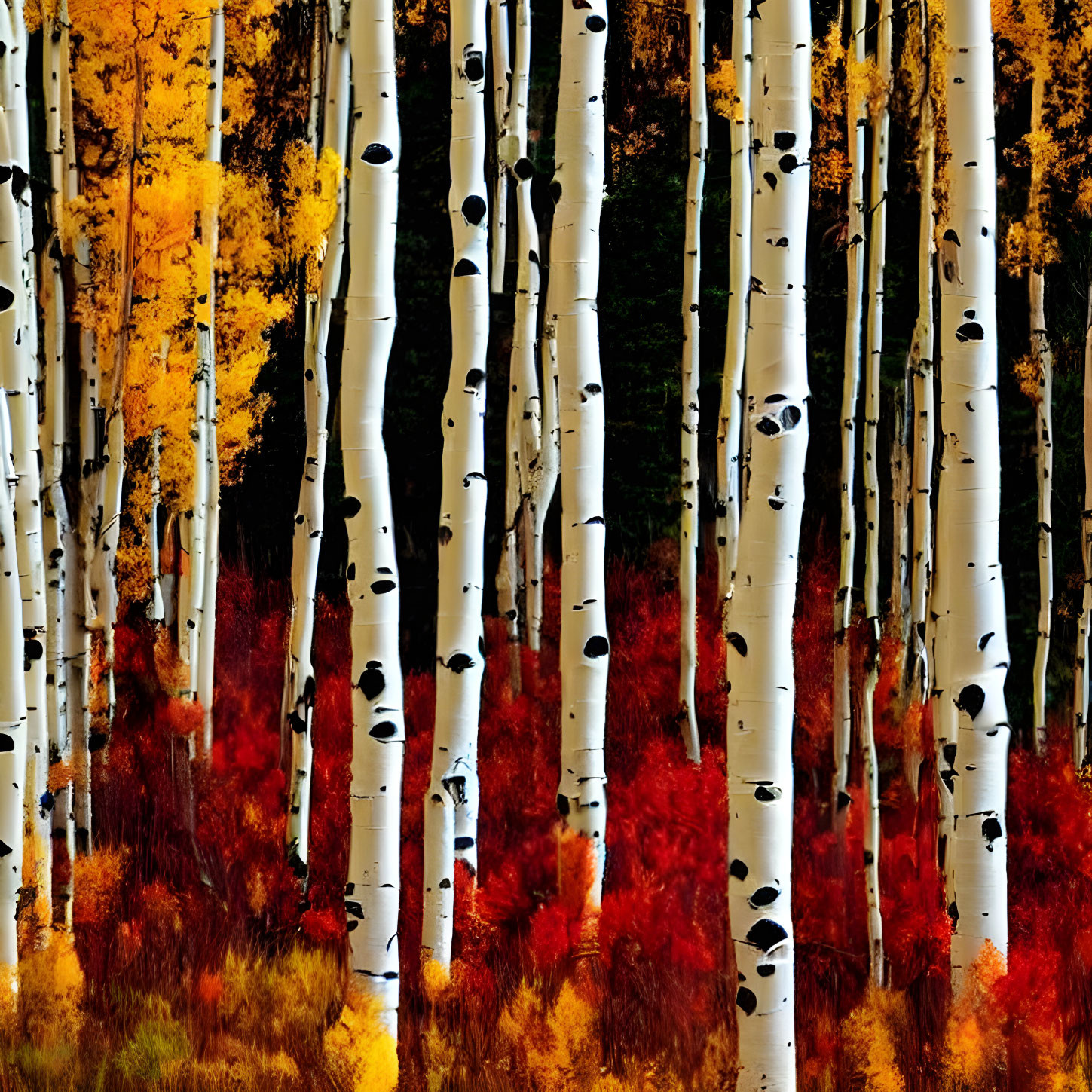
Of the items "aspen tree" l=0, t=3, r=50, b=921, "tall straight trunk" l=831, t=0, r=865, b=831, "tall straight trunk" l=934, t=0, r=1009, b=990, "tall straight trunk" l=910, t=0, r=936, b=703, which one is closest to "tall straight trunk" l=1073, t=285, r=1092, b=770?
"tall straight trunk" l=910, t=0, r=936, b=703

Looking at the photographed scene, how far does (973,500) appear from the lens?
3.15 metres

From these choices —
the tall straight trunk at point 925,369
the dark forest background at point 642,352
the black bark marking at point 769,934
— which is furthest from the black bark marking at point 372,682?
the dark forest background at point 642,352

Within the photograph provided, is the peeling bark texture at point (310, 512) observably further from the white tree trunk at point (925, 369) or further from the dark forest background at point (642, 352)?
the white tree trunk at point (925, 369)

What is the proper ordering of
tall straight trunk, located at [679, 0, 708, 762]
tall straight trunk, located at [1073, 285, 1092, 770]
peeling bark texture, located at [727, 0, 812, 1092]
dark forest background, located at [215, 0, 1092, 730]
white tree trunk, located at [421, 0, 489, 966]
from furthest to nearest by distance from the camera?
dark forest background, located at [215, 0, 1092, 730]
tall straight trunk, located at [1073, 285, 1092, 770]
tall straight trunk, located at [679, 0, 708, 762]
white tree trunk, located at [421, 0, 489, 966]
peeling bark texture, located at [727, 0, 812, 1092]

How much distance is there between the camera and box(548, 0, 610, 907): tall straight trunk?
3883mm

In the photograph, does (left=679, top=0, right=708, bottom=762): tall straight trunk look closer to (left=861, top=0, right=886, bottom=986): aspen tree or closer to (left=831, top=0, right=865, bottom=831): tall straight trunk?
(left=831, top=0, right=865, bottom=831): tall straight trunk

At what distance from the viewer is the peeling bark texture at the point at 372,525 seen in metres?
3.27

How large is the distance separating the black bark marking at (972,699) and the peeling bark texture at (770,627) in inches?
27.1

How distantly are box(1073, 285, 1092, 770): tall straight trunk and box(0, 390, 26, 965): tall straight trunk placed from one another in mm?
6149

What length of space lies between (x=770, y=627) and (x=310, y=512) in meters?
3.64

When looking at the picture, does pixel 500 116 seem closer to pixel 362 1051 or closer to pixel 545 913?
pixel 545 913

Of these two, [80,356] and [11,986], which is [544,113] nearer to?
[80,356]

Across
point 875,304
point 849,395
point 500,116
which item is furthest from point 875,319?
point 500,116

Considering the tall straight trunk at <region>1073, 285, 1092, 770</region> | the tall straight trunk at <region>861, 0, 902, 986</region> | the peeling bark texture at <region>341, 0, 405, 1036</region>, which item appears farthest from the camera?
the tall straight trunk at <region>1073, 285, 1092, 770</region>
